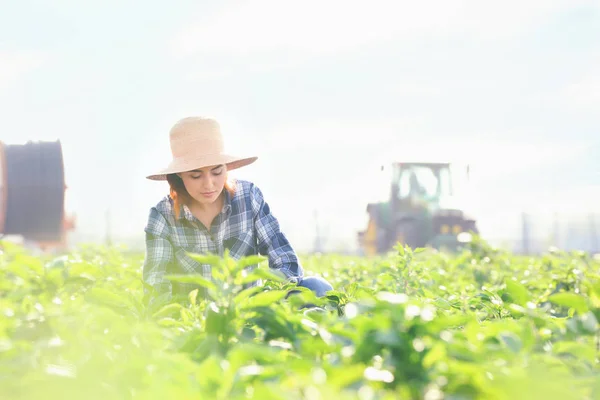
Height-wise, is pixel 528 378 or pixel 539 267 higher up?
pixel 528 378

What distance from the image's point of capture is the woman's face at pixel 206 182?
11.5 feet

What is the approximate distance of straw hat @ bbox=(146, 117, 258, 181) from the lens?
3.53 meters

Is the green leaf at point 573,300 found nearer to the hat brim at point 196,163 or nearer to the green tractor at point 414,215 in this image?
the hat brim at point 196,163

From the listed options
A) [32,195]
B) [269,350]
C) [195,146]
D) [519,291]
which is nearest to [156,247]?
[195,146]

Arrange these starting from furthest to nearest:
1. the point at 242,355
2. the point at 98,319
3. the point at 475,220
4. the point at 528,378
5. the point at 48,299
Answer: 1. the point at 475,220
2. the point at 48,299
3. the point at 98,319
4. the point at 242,355
5. the point at 528,378

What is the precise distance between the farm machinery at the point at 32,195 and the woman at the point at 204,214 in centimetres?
649

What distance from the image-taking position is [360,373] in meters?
1.10

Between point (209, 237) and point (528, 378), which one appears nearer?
point (528, 378)

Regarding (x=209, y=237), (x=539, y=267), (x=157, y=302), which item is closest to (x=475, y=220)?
(x=539, y=267)

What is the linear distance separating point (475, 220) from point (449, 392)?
14.1m

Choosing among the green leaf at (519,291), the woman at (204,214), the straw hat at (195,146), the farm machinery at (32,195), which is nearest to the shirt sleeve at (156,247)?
the woman at (204,214)

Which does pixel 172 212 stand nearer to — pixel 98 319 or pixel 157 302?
pixel 157 302

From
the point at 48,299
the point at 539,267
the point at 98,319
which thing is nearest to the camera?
the point at 98,319

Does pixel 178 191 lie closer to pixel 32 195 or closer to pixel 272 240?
pixel 272 240
